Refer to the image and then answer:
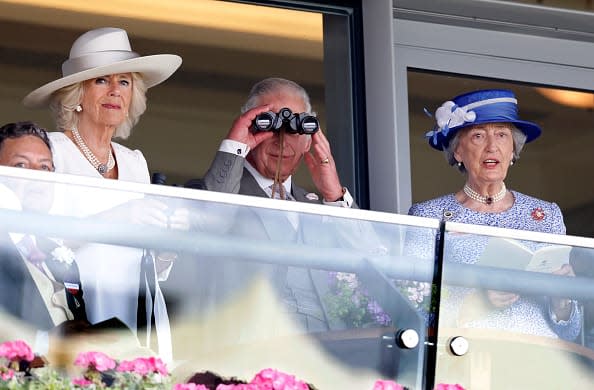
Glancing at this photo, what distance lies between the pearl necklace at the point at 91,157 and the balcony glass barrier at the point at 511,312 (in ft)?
5.11

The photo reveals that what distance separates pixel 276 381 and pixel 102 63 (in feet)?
6.72

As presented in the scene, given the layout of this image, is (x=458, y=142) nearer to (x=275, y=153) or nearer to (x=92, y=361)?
(x=275, y=153)

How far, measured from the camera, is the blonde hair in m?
6.04

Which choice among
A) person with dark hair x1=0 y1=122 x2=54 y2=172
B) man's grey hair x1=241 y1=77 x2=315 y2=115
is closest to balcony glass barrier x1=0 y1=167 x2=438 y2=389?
person with dark hair x1=0 y1=122 x2=54 y2=172

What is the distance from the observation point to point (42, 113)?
748cm

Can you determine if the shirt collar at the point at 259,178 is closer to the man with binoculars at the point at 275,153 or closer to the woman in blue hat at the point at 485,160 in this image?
the man with binoculars at the point at 275,153

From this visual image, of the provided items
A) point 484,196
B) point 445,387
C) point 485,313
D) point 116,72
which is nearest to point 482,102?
point 484,196

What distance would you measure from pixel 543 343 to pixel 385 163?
110 inches

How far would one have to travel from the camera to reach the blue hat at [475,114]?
638cm

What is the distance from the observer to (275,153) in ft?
19.9

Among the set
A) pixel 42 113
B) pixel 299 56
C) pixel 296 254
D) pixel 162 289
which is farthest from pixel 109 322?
pixel 299 56

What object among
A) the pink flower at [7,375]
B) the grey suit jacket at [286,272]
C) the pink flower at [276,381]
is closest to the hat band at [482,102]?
the grey suit jacket at [286,272]

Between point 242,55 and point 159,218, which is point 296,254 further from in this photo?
point 242,55

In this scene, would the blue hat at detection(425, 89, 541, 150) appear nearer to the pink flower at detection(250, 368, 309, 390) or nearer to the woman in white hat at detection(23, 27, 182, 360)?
the woman in white hat at detection(23, 27, 182, 360)
